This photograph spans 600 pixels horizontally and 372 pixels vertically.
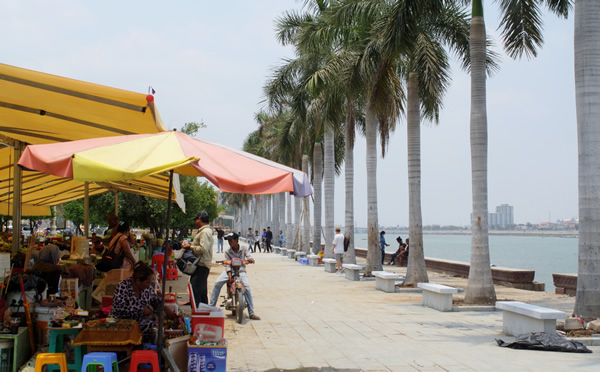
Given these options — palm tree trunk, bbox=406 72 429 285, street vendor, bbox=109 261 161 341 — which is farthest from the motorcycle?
palm tree trunk, bbox=406 72 429 285

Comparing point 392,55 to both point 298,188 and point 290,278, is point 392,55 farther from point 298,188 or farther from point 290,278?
point 290,278

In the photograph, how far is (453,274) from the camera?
82.1 ft

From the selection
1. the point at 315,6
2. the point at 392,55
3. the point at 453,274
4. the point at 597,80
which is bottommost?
the point at 453,274

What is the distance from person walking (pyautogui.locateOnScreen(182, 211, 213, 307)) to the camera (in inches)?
398

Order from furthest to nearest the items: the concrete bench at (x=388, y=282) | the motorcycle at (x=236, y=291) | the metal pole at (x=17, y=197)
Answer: the concrete bench at (x=388, y=282), the motorcycle at (x=236, y=291), the metal pole at (x=17, y=197)

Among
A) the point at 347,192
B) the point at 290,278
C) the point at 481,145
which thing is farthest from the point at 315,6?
the point at 481,145

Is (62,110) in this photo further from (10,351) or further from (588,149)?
(588,149)

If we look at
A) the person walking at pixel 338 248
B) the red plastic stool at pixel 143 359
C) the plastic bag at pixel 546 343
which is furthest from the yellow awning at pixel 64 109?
the person walking at pixel 338 248

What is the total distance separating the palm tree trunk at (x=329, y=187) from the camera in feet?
93.8

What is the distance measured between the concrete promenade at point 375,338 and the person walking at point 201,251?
0.91 metres

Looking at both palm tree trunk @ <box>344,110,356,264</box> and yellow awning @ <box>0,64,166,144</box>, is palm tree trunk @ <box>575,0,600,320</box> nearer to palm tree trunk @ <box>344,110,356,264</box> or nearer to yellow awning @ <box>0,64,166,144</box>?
yellow awning @ <box>0,64,166,144</box>

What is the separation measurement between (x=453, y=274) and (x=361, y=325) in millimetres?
14761

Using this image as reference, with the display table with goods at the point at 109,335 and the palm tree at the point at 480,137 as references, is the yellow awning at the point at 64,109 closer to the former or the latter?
the display table with goods at the point at 109,335

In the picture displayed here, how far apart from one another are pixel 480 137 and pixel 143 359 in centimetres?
1000
